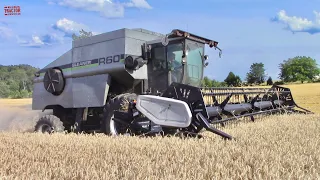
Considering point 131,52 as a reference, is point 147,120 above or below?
below

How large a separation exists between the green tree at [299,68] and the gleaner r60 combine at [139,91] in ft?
193

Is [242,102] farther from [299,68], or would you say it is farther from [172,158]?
[299,68]

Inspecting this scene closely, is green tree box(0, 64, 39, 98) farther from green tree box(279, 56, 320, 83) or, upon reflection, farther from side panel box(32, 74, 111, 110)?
green tree box(279, 56, 320, 83)

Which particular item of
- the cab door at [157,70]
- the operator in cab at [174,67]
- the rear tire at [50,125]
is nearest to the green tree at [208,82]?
the operator in cab at [174,67]

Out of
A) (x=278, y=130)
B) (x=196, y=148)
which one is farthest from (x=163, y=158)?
(x=278, y=130)

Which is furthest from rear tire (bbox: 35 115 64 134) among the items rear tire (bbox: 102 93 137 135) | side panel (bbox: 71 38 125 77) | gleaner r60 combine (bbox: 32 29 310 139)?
rear tire (bbox: 102 93 137 135)

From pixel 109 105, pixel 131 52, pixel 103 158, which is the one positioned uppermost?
pixel 131 52

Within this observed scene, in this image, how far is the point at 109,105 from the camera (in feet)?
21.6

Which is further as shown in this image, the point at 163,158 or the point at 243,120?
the point at 243,120

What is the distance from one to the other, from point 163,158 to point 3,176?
4.97 ft

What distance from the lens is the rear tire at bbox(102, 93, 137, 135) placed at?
6.34 meters

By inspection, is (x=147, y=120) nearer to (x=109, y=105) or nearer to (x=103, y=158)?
(x=109, y=105)

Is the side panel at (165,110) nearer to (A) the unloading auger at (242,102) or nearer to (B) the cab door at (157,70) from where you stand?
(A) the unloading auger at (242,102)

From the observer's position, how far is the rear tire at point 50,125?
7496 mm
